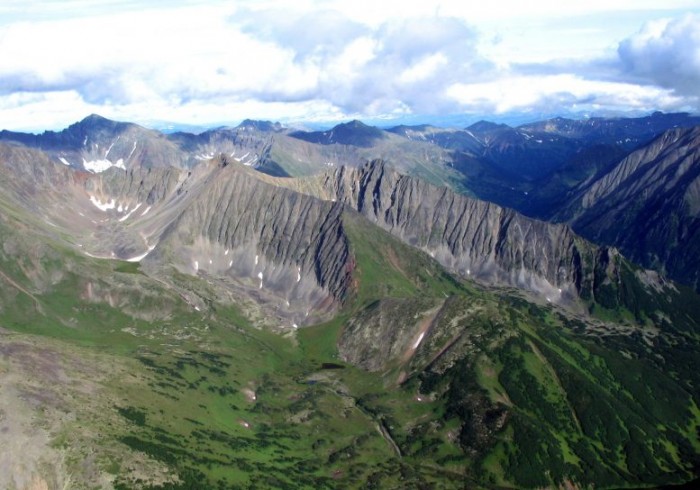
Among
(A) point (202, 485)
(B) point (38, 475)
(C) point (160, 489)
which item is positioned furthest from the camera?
(A) point (202, 485)

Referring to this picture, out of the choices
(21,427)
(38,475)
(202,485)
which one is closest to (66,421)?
(21,427)

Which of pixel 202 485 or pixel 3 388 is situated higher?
pixel 3 388

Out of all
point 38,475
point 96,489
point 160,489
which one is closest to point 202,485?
point 160,489

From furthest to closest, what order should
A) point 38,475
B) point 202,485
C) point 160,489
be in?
point 202,485
point 160,489
point 38,475

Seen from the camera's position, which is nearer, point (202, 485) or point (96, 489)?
point (96, 489)

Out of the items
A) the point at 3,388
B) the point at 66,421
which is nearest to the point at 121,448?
the point at 66,421

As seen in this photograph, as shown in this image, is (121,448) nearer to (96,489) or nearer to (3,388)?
(96,489)

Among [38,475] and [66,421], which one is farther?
[66,421]

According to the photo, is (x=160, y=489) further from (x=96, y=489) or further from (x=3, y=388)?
(x=3, y=388)
